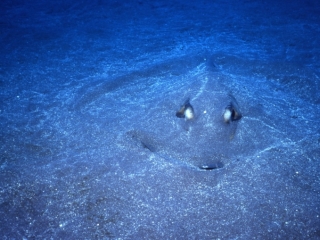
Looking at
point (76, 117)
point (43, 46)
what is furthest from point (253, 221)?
point (43, 46)

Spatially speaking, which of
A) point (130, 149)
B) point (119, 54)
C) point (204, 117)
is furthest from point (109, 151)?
point (119, 54)

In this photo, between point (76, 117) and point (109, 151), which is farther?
point (76, 117)

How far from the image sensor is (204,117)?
400cm

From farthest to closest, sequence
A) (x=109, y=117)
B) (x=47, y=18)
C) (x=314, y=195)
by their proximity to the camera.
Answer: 1. (x=47, y=18)
2. (x=109, y=117)
3. (x=314, y=195)

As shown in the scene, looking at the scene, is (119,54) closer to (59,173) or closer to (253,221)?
(59,173)

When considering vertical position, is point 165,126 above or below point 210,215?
above

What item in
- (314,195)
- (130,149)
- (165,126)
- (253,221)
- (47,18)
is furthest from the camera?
(47,18)

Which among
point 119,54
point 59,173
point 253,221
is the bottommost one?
point 253,221

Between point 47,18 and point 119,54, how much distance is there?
6.21 m

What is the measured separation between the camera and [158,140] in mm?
3955

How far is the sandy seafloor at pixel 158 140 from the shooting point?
278cm

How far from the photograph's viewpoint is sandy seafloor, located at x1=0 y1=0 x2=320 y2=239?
2779mm

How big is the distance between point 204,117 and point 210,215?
186 cm

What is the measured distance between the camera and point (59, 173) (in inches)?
136
